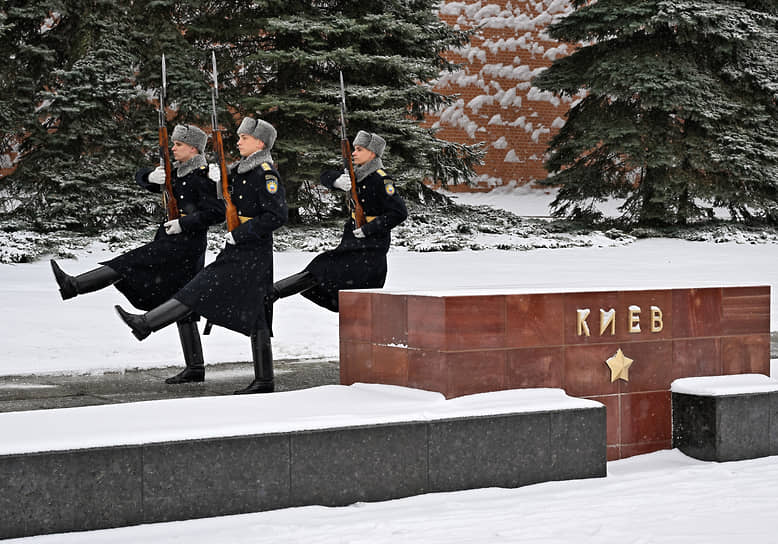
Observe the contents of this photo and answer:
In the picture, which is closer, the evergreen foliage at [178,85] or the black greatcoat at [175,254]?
the black greatcoat at [175,254]

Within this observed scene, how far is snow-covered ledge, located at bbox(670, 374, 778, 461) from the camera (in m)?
5.80

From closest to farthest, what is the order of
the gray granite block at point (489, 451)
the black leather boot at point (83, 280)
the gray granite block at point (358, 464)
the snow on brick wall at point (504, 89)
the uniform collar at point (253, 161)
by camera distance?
the gray granite block at point (358, 464) < the gray granite block at point (489, 451) < the uniform collar at point (253, 161) < the black leather boot at point (83, 280) < the snow on brick wall at point (504, 89)

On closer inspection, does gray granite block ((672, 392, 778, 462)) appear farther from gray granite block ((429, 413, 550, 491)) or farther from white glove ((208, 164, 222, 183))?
white glove ((208, 164, 222, 183))

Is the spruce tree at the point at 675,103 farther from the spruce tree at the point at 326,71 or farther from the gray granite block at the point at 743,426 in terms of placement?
the gray granite block at the point at 743,426

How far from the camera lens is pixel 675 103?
1842 cm

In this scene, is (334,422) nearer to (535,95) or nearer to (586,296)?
(586,296)

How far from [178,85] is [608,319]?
41.1 ft

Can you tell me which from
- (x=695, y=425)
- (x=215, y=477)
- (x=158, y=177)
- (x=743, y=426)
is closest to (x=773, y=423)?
(x=743, y=426)

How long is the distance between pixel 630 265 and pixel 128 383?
33.1ft

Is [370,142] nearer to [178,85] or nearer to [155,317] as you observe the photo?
[155,317]

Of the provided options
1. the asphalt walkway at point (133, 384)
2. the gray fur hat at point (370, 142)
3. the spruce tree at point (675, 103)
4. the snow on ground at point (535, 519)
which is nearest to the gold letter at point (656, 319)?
the snow on ground at point (535, 519)

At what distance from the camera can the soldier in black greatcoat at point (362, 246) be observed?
7168mm

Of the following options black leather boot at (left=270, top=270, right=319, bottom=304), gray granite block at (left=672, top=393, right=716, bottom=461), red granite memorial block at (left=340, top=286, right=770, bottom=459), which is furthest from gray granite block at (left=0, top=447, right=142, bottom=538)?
gray granite block at (left=672, top=393, right=716, bottom=461)

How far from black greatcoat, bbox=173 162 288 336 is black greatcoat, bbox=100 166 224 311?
0.34 metres
